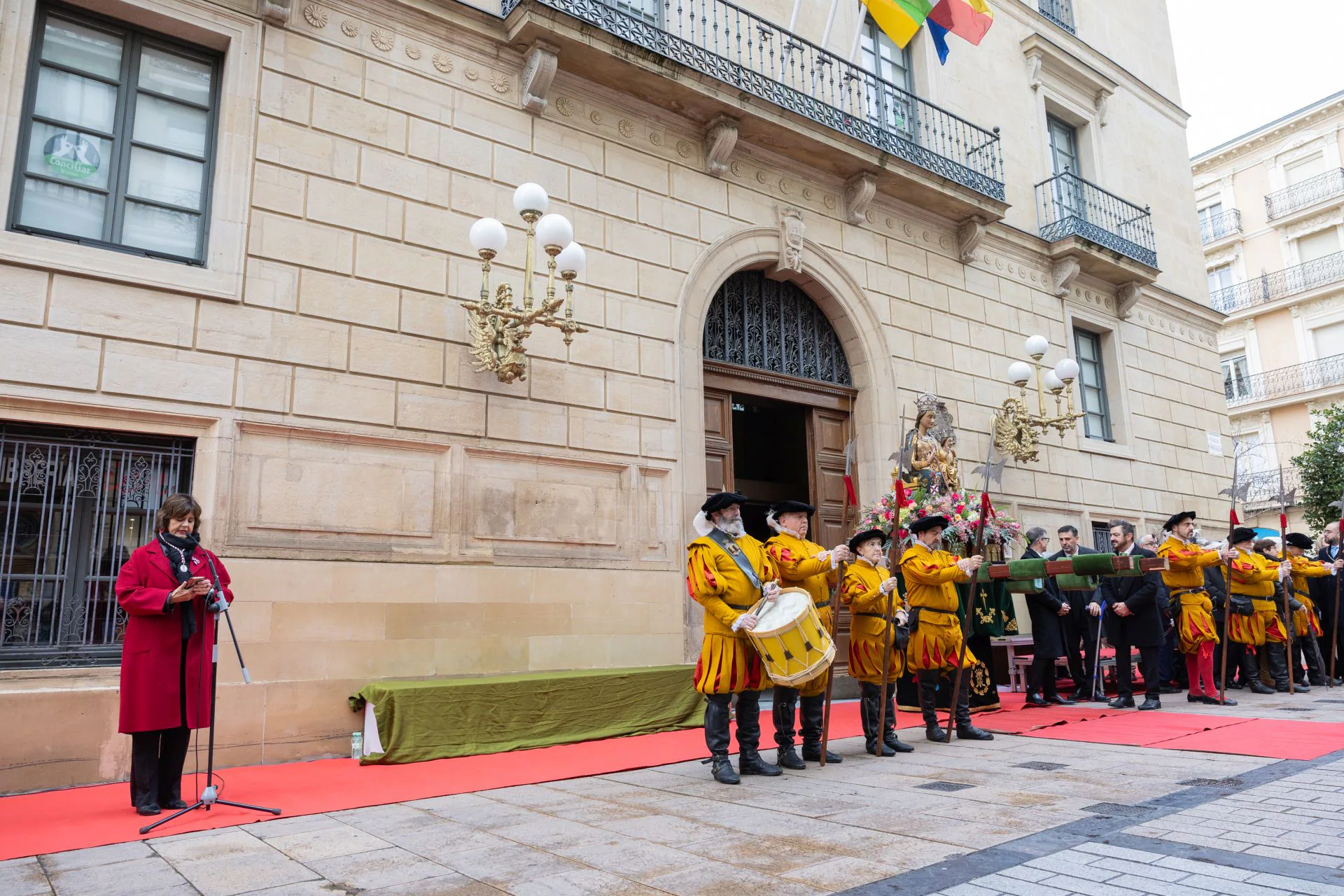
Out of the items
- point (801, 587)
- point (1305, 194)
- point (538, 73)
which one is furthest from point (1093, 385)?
point (1305, 194)

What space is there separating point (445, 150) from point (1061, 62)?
1269 centimetres

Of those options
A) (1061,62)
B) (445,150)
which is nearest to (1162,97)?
(1061,62)

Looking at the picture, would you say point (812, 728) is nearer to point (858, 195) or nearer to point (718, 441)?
point (718, 441)

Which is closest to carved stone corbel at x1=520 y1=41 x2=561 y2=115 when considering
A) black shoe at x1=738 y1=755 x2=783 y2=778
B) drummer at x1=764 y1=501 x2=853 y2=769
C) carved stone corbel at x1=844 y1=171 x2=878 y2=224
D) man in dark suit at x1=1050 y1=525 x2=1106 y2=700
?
carved stone corbel at x1=844 y1=171 x2=878 y2=224

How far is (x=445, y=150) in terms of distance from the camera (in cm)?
898

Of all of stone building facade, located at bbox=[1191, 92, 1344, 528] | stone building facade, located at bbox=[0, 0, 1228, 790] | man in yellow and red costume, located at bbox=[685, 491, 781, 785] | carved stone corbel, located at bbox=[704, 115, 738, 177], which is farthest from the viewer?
stone building facade, located at bbox=[1191, 92, 1344, 528]

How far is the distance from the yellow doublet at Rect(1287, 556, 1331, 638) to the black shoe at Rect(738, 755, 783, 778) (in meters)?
8.38

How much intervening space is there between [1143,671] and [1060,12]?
13365 millimetres

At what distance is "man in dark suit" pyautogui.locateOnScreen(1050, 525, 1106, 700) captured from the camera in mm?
10359

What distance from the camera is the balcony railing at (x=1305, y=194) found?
Result: 31000 millimetres

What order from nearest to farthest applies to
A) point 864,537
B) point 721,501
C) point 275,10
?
1. point 721,501
2. point 864,537
3. point 275,10

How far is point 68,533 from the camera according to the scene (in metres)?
6.77

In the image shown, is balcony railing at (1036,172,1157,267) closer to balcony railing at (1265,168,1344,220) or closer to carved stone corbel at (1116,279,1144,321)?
carved stone corbel at (1116,279,1144,321)

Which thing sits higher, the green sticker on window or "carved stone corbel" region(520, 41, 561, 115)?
"carved stone corbel" region(520, 41, 561, 115)
